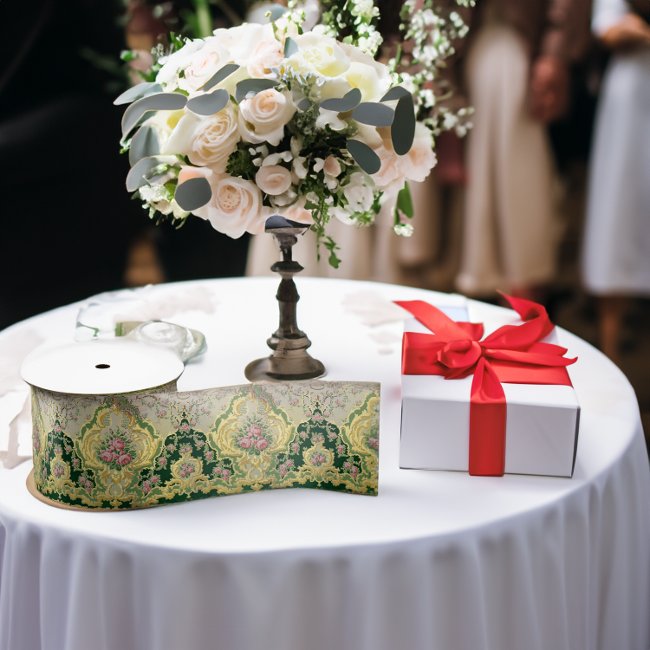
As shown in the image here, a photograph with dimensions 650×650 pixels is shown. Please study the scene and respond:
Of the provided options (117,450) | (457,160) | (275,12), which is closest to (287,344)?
(117,450)

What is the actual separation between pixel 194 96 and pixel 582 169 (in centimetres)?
321

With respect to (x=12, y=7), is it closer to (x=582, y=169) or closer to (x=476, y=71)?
(x=476, y=71)

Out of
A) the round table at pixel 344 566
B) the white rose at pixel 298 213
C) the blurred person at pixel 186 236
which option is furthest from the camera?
the blurred person at pixel 186 236

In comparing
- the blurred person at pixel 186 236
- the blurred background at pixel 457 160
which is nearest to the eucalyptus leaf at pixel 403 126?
the blurred background at pixel 457 160

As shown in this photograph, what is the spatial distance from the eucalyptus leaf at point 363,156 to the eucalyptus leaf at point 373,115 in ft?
0.11

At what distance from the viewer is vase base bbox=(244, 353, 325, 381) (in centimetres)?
148

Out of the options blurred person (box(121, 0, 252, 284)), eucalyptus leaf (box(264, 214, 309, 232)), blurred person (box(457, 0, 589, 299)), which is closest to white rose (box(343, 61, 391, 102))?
eucalyptus leaf (box(264, 214, 309, 232))

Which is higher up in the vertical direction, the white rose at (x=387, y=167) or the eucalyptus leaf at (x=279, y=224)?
the white rose at (x=387, y=167)

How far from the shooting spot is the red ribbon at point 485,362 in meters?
1.22

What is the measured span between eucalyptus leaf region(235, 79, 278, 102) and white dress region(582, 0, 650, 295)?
244cm

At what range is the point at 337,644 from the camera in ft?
3.53

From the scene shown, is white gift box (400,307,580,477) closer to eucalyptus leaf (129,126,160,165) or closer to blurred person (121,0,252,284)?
eucalyptus leaf (129,126,160,165)

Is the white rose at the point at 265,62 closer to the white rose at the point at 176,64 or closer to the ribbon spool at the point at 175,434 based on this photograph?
the white rose at the point at 176,64

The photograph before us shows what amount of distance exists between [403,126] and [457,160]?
2.32 metres
